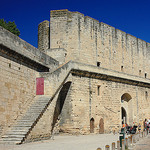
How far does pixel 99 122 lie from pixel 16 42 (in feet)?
24.3

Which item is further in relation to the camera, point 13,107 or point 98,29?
point 98,29

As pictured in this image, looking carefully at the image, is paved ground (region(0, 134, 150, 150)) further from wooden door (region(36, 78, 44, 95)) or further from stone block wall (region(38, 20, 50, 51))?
stone block wall (region(38, 20, 50, 51))

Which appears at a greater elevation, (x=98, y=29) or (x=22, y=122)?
(x=98, y=29)

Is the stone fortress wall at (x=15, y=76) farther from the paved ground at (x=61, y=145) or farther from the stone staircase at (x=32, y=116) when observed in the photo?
the paved ground at (x=61, y=145)

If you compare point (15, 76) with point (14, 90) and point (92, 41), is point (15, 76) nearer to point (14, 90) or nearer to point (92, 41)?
point (14, 90)

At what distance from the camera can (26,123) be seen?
9312 millimetres

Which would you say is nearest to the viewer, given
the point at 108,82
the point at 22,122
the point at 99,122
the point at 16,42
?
the point at 22,122

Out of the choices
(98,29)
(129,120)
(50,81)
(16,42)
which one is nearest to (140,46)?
(98,29)

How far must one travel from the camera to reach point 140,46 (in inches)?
857

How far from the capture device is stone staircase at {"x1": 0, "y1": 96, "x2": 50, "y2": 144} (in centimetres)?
847

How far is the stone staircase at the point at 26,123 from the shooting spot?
27.8ft

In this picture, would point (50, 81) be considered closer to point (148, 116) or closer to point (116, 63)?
point (116, 63)

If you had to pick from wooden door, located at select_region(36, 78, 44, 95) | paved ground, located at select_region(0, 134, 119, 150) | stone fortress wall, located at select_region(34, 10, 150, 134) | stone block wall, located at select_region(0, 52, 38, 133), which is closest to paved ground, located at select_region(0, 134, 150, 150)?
paved ground, located at select_region(0, 134, 119, 150)

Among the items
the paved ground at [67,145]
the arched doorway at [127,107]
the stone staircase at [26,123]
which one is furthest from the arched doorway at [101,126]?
the stone staircase at [26,123]
